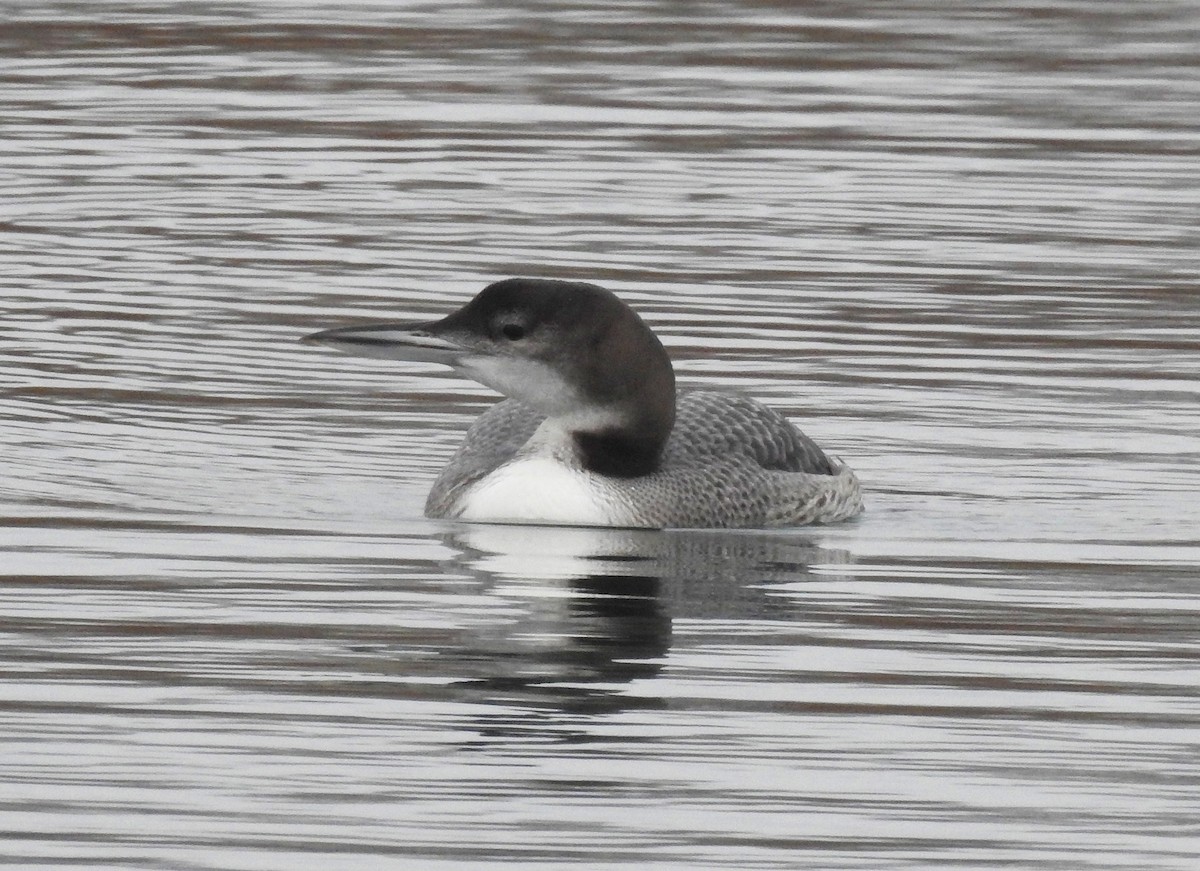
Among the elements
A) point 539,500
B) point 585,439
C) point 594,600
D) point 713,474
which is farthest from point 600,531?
point 594,600

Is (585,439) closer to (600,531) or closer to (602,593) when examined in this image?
(600,531)

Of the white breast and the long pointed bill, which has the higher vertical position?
the long pointed bill

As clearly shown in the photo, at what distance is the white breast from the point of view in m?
9.55

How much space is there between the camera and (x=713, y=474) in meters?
9.88

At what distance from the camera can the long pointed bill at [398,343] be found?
375 inches

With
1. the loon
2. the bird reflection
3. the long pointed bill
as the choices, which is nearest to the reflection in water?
the bird reflection

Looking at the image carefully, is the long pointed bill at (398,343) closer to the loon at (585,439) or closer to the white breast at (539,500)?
the loon at (585,439)

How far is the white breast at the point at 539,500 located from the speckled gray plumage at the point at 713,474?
0.13 feet

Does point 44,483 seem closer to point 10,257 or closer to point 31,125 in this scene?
point 10,257

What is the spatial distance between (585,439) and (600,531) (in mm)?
352

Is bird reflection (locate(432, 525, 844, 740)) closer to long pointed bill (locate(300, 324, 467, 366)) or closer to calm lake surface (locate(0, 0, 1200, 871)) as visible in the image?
calm lake surface (locate(0, 0, 1200, 871))

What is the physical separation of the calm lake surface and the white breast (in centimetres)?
8

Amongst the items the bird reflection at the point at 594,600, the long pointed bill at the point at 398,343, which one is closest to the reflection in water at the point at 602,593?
the bird reflection at the point at 594,600

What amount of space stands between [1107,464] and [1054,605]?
253 cm
